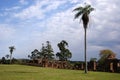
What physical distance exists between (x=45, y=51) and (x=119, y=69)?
4334 cm

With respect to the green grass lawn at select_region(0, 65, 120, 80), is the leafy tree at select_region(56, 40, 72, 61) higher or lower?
higher

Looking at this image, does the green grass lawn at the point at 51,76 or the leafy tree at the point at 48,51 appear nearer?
the green grass lawn at the point at 51,76

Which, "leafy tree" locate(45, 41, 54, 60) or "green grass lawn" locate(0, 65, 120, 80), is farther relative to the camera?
"leafy tree" locate(45, 41, 54, 60)

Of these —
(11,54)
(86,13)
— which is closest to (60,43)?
(11,54)

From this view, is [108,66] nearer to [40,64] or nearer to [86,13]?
[86,13]

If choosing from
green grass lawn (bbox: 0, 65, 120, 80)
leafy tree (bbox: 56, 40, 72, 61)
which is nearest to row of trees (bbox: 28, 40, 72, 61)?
leafy tree (bbox: 56, 40, 72, 61)

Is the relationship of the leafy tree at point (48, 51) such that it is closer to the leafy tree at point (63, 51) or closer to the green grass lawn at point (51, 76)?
the leafy tree at point (63, 51)

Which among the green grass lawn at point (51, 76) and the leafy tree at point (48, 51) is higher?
the leafy tree at point (48, 51)

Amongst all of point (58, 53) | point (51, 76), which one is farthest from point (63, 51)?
point (51, 76)

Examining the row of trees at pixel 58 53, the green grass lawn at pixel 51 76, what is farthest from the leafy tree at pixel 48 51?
the green grass lawn at pixel 51 76

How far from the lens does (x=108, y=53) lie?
230 feet

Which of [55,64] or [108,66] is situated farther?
[55,64]

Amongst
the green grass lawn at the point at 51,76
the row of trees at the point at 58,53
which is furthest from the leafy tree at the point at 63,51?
the green grass lawn at the point at 51,76

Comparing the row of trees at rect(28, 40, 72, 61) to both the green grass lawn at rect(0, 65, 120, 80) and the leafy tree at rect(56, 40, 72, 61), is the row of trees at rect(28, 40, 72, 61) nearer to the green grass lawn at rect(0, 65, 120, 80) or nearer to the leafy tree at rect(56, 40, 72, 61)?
the leafy tree at rect(56, 40, 72, 61)
